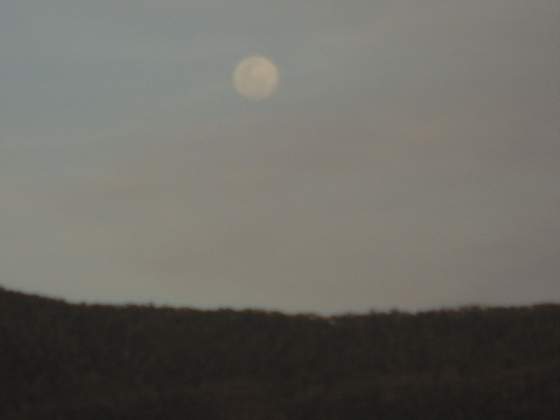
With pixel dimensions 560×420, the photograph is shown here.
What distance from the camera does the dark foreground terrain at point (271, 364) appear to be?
14.1 meters

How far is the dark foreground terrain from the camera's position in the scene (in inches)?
555

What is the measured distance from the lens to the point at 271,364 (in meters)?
16.9

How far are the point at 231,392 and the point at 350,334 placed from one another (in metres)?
3.57

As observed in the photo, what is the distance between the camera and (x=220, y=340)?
17766 mm

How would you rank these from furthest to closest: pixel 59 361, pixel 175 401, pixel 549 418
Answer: pixel 59 361 → pixel 175 401 → pixel 549 418

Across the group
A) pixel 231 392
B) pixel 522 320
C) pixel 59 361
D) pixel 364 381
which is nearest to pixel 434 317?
pixel 522 320

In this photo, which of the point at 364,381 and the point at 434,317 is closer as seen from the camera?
the point at 364,381

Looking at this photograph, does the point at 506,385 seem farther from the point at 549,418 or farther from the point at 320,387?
the point at 320,387

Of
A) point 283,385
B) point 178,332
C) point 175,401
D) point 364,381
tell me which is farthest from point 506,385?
point 178,332

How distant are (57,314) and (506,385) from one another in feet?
26.0

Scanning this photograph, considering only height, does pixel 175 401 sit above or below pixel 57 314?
below

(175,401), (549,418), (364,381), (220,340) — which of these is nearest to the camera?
(549,418)

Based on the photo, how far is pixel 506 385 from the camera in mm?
14516

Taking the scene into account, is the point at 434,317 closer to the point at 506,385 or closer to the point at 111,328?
the point at 506,385
